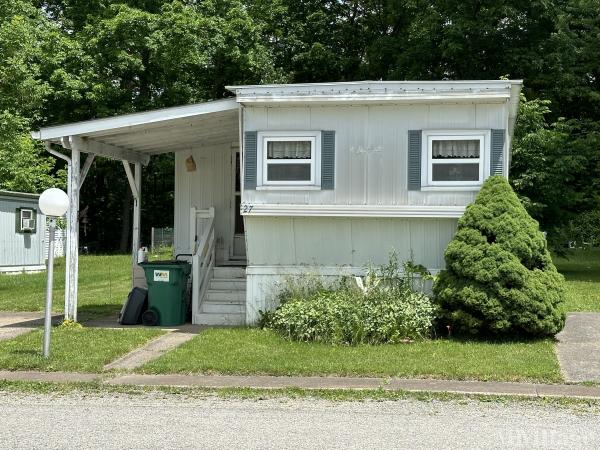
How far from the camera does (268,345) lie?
388 inches

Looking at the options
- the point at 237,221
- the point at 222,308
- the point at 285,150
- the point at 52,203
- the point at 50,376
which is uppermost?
the point at 285,150

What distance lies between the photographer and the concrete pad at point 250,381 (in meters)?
7.80

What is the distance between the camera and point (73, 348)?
9.81m

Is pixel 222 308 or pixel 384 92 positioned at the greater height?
pixel 384 92

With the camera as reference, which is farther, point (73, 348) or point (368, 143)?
point (368, 143)

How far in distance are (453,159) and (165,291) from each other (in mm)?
5281

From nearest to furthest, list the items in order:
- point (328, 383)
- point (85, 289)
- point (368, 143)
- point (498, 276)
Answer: point (328, 383), point (498, 276), point (368, 143), point (85, 289)

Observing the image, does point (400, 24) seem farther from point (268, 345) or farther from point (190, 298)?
point (268, 345)

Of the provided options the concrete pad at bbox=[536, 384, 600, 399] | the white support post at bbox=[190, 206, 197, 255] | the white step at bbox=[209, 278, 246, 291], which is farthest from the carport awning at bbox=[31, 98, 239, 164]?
the concrete pad at bbox=[536, 384, 600, 399]

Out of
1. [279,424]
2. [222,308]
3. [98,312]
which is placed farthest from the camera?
[98,312]

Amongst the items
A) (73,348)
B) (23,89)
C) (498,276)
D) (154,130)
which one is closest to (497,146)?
(498,276)

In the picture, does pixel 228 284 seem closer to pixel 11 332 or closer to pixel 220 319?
pixel 220 319

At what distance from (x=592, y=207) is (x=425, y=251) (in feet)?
47.4

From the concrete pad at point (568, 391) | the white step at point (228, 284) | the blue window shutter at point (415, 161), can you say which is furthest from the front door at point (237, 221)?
the concrete pad at point (568, 391)
